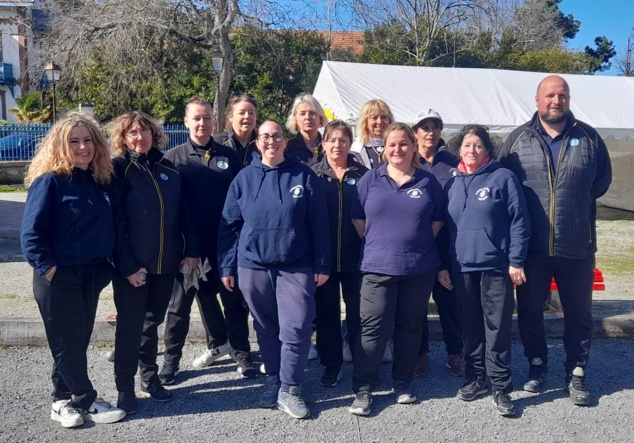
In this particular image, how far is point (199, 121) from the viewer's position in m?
4.49

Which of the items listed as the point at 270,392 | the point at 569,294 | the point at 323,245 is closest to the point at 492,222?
the point at 569,294

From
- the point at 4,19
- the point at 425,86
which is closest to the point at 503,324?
the point at 425,86

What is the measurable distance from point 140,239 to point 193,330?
165cm

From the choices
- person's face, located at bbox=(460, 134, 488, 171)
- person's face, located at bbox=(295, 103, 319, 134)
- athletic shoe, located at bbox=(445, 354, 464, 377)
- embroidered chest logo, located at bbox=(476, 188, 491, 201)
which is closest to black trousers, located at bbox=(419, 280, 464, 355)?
athletic shoe, located at bbox=(445, 354, 464, 377)

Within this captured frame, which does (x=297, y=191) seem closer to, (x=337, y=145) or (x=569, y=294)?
(x=337, y=145)

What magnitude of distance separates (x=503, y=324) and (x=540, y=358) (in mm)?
574

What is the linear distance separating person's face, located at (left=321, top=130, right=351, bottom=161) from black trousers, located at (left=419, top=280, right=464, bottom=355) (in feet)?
4.05

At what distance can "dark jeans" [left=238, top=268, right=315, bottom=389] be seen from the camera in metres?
4.05

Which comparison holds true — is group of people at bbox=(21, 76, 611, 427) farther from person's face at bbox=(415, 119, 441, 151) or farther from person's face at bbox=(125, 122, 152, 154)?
person's face at bbox=(415, 119, 441, 151)

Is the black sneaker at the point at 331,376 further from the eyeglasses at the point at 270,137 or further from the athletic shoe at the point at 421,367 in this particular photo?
the eyeglasses at the point at 270,137

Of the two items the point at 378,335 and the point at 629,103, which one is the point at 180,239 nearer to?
the point at 378,335

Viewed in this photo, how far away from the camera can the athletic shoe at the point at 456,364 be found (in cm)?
476

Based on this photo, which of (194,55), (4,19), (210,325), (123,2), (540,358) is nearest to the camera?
(540,358)

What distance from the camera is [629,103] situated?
46.1 ft
